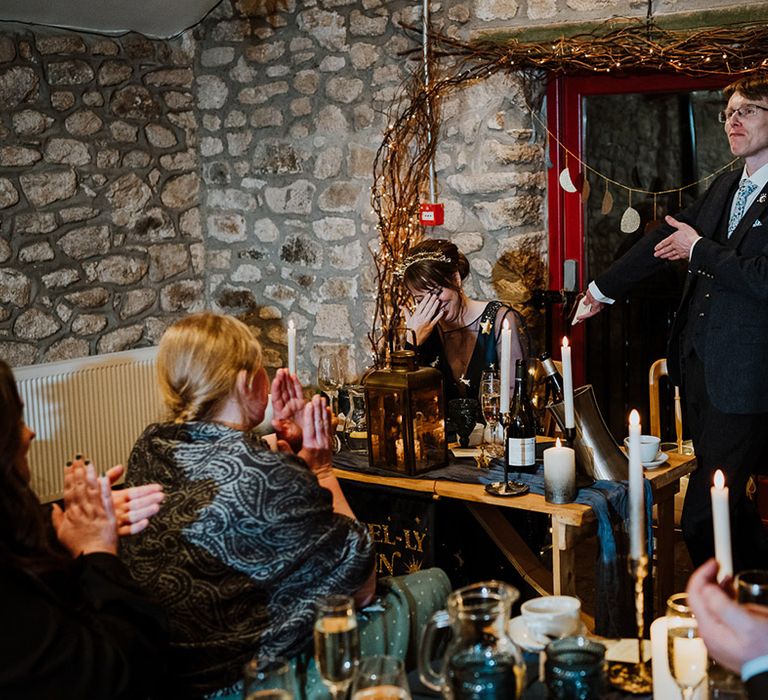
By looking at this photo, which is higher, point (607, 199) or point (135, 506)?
point (607, 199)

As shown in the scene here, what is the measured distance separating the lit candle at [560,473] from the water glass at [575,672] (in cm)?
117

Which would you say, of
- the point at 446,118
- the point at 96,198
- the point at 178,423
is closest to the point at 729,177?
the point at 446,118

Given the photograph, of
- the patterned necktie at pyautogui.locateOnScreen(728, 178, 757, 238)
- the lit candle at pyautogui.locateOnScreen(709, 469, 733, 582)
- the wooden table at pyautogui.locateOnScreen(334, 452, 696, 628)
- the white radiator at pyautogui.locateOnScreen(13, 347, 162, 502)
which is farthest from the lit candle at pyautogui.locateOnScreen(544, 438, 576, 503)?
the white radiator at pyautogui.locateOnScreen(13, 347, 162, 502)

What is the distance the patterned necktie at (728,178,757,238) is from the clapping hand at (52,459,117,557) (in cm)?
251

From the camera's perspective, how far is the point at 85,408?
465 centimetres

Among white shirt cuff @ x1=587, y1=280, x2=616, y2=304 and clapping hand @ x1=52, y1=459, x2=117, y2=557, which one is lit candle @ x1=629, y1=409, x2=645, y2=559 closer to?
clapping hand @ x1=52, y1=459, x2=117, y2=557

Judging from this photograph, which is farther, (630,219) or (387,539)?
(630,219)

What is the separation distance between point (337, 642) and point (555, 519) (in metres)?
1.23

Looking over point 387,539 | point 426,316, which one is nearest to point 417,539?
point 387,539

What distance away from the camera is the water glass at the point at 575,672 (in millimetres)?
1390

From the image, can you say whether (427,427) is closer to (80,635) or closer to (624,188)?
(80,635)

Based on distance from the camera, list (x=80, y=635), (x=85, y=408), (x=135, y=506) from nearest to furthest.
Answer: (x=80, y=635), (x=135, y=506), (x=85, y=408)

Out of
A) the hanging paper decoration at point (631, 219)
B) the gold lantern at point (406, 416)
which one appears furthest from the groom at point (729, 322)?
the gold lantern at point (406, 416)

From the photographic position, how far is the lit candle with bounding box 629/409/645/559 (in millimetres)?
1653
